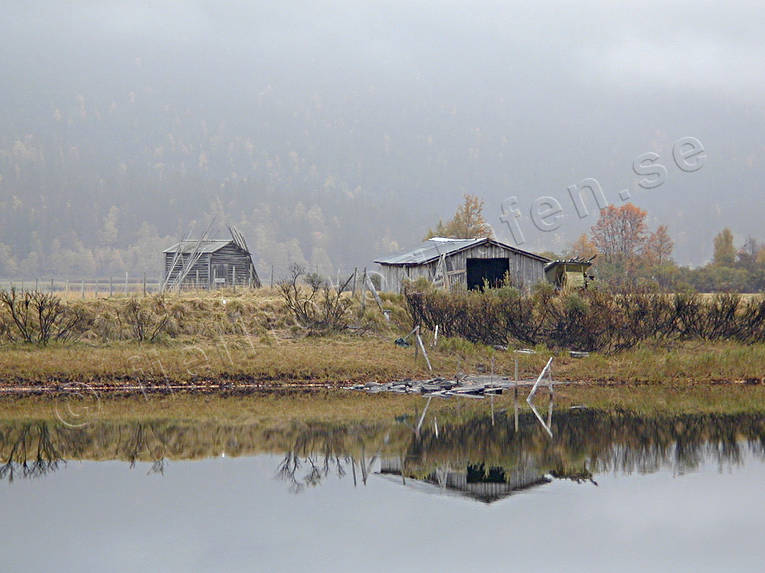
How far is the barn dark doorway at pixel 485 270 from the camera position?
44000mm

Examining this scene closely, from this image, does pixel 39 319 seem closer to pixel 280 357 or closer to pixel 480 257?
pixel 280 357

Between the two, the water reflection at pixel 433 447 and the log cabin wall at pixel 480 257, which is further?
the log cabin wall at pixel 480 257

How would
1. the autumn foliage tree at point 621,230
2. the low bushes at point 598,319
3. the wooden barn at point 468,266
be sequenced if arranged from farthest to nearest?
the autumn foliage tree at point 621,230 < the wooden barn at point 468,266 < the low bushes at point 598,319

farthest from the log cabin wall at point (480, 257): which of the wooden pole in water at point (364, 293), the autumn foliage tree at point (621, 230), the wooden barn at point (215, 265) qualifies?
the autumn foliage tree at point (621, 230)

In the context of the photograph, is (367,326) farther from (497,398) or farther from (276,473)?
(276,473)

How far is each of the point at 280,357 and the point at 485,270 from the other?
16.2 metres

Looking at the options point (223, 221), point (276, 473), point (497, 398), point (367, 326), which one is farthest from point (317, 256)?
point (276, 473)

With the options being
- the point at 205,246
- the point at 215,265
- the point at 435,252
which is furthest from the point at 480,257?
the point at 205,246

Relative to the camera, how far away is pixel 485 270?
44781mm

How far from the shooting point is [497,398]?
89.9ft

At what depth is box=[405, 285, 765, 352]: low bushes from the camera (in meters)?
33.1

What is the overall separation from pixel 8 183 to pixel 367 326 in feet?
401

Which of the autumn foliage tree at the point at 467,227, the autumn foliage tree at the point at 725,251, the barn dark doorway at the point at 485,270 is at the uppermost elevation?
the autumn foliage tree at the point at 467,227

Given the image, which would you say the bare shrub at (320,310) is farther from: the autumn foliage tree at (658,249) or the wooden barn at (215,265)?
the autumn foliage tree at (658,249)
